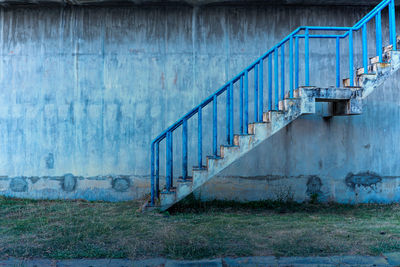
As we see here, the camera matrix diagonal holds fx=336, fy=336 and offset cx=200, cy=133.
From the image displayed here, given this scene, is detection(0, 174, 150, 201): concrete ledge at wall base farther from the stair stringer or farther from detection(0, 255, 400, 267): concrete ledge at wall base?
detection(0, 255, 400, 267): concrete ledge at wall base

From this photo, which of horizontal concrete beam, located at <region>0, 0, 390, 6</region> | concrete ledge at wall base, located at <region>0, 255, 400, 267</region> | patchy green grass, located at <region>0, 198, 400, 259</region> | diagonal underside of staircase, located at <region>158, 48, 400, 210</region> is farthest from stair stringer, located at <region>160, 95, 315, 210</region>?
horizontal concrete beam, located at <region>0, 0, 390, 6</region>

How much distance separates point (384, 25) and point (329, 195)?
3928 mm

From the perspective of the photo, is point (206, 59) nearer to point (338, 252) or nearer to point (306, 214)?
point (306, 214)

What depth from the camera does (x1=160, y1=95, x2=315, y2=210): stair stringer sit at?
5.71m

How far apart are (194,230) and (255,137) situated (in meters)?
1.87

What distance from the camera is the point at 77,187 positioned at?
23.7ft

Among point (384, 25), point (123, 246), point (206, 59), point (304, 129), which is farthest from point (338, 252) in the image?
point (384, 25)

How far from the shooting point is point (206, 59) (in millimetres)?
7293

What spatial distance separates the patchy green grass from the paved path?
0.45ft

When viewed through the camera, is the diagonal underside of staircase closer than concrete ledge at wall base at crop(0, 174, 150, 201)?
Yes

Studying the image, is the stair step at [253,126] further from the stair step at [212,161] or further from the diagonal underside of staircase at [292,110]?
the stair step at [212,161]

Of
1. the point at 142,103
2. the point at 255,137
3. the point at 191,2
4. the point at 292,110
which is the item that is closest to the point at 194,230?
the point at 255,137

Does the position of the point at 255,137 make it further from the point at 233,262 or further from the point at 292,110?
the point at 233,262

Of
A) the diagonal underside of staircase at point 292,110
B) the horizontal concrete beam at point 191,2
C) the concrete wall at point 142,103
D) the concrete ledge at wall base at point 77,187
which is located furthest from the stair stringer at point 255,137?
the horizontal concrete beam at point 191,2
